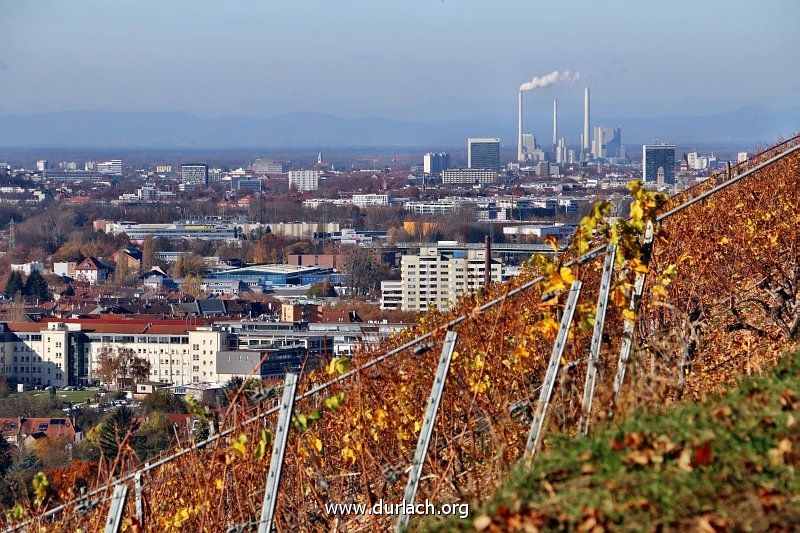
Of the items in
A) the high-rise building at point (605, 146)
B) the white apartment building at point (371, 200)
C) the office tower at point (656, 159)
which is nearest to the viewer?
the office tower at point (656, 159)

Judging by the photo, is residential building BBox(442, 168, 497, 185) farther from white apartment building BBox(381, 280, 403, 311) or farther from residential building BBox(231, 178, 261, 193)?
white apartment building BBox(381, 280, 403, 311)

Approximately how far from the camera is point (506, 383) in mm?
4781

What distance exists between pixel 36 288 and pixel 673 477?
48.3 meters

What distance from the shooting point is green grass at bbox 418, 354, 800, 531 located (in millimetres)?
2471

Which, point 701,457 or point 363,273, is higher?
point 701,457

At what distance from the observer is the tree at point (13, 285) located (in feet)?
161

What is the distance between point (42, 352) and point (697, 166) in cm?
4846

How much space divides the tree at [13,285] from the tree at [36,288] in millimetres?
228

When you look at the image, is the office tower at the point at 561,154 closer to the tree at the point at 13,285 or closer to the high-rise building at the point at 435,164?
the high-rise building at the point at 435,164

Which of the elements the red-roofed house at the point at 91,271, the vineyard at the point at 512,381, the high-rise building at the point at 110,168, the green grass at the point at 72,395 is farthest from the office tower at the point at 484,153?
the vineyard at the point at 512,381

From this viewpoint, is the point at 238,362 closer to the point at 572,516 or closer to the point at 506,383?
the point at 506,383

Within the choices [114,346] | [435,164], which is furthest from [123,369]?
[435,164]

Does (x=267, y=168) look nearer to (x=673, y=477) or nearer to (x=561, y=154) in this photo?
(x=561, y=154)

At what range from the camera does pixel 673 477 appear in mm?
2617
